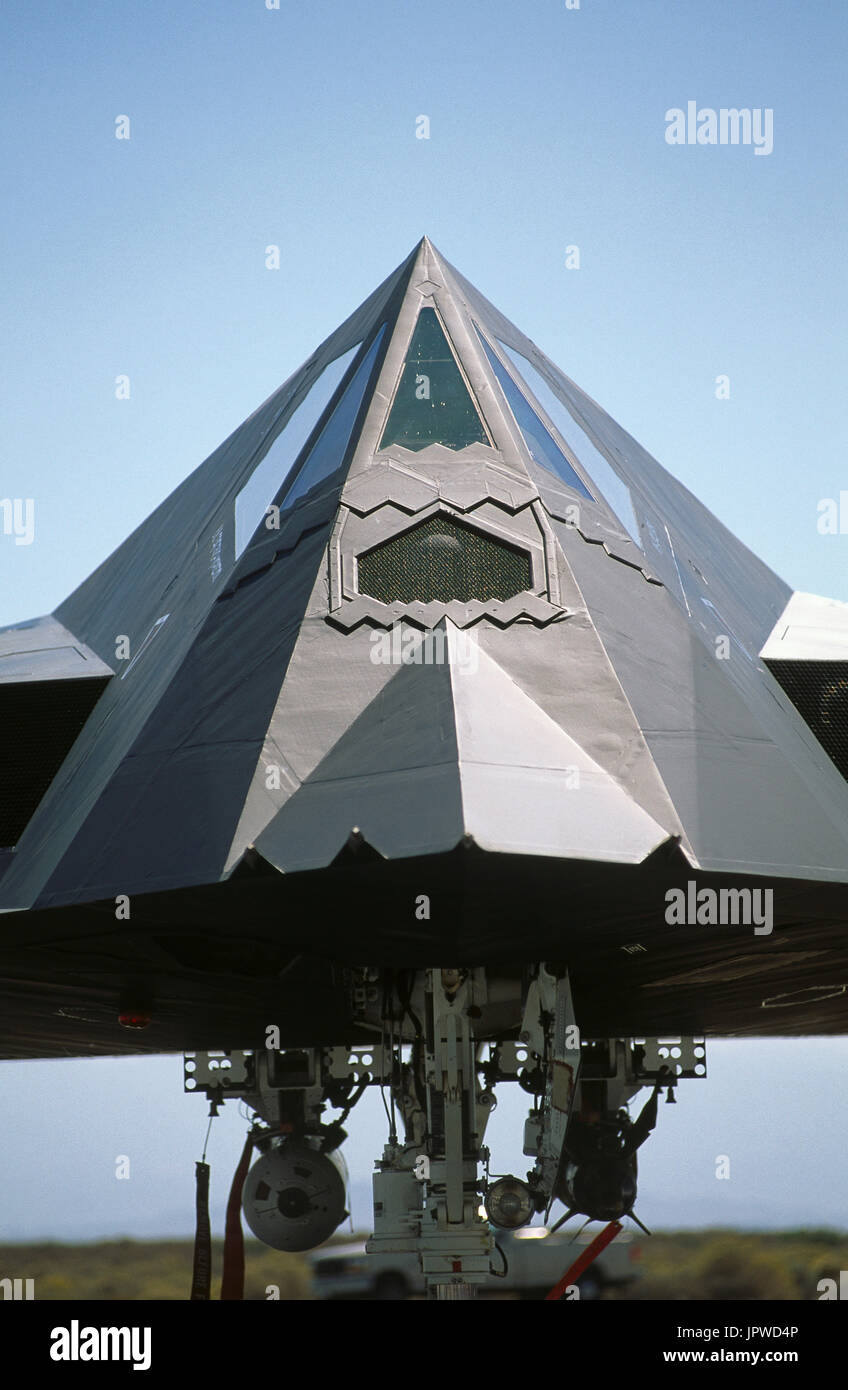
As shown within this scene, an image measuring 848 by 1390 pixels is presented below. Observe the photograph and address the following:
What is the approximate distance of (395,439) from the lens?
312 inches

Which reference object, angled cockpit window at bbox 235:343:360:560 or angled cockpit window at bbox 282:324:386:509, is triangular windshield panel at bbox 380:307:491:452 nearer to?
angled cockpit window at bbox 282:324:386:509

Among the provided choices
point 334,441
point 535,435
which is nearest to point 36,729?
point 334,441

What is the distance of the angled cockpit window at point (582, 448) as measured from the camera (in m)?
8.34

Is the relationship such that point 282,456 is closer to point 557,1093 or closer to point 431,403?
point 431,403

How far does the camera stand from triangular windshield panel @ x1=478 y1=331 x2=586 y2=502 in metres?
8.08

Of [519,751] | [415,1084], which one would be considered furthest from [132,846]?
[415,1084]

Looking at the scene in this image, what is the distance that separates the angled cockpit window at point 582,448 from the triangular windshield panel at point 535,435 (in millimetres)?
193

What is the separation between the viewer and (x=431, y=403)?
27.1ft

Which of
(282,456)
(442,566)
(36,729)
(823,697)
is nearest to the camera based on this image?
(442,566)

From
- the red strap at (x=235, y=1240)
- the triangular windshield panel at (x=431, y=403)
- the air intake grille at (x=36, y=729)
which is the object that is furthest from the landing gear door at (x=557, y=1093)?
the red strap at (x=235, y=1240)

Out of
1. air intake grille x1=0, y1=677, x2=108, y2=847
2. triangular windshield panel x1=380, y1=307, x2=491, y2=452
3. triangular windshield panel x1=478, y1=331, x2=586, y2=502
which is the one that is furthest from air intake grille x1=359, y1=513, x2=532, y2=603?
air intake grille x1=0, y1=677, x2=108, y2=847

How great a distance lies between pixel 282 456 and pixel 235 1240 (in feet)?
23.1

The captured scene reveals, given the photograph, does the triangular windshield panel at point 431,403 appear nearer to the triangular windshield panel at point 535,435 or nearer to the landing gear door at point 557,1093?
the triangular windshield panel at point 535,435

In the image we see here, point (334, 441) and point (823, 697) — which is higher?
point (334, 441)
